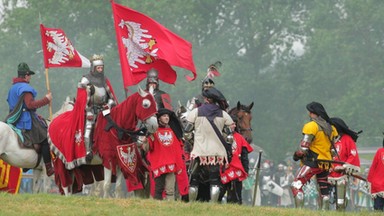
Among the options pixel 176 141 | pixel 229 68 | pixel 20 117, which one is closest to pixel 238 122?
pixel 176 141

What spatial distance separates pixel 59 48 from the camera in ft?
80.9

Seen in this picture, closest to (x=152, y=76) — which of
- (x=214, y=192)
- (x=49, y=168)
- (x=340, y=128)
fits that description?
(x=49, y=168)

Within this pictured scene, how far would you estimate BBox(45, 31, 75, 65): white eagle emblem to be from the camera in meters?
24.5

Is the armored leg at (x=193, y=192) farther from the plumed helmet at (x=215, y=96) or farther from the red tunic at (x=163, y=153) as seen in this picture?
the plumed helmet at (x=215, y=96)

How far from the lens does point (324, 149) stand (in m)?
21.6

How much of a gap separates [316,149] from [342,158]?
0.46 metres

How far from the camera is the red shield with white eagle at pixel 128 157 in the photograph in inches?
839

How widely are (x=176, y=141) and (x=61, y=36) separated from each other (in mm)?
3943

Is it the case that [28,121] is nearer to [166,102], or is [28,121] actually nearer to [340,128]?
[166,102]

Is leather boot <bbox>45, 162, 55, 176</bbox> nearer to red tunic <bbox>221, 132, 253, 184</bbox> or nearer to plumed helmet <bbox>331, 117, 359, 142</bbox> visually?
red tunic <bbox>221, 132, 253, 184</bbox>

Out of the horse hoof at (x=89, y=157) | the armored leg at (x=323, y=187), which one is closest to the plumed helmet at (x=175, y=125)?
the horse hoof at (x=89, y=157)

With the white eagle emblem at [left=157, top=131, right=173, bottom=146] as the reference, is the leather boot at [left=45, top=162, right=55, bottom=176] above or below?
below

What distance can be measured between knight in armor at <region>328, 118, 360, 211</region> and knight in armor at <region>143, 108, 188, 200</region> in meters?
2.42

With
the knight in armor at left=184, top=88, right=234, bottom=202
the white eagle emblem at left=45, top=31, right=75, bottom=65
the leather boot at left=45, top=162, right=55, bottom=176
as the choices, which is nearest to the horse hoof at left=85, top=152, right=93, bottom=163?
the knight in armor at left=184, top=88, right=234, bottom=202
